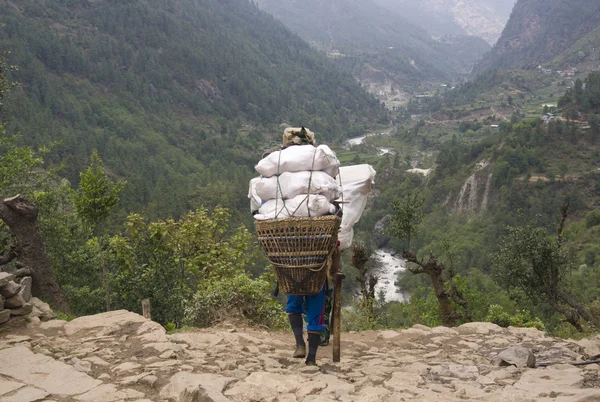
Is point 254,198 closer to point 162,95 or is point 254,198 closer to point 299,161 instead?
point 299,161

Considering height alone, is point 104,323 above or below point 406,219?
below

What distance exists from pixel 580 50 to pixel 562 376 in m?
157

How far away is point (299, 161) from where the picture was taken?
461 cm

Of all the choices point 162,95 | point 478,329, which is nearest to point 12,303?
point 478,329

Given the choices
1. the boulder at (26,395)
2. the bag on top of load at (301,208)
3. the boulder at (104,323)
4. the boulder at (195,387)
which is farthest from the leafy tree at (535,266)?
the boulder at (26,395)

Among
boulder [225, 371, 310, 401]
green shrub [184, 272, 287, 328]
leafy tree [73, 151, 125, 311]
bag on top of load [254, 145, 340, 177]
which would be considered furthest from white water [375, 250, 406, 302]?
boulder [225, 371, 310, 401]

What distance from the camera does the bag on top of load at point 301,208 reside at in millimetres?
4406

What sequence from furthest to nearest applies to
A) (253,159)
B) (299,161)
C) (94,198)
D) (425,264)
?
(253,159) → (425,264) → (94,198) → (299,161)

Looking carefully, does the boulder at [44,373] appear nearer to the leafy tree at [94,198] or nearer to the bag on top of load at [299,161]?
the bag on top of load at [299,161]

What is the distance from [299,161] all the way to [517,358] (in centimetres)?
269

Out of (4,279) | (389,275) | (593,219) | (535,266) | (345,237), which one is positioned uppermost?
A: (345,237)

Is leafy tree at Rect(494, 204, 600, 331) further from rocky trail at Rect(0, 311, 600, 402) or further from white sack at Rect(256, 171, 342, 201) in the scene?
white sack at Rect(256, 171, 342, 201)

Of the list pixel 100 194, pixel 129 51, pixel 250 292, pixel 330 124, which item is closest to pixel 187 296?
pixel 100 194

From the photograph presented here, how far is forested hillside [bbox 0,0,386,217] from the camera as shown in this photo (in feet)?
229
